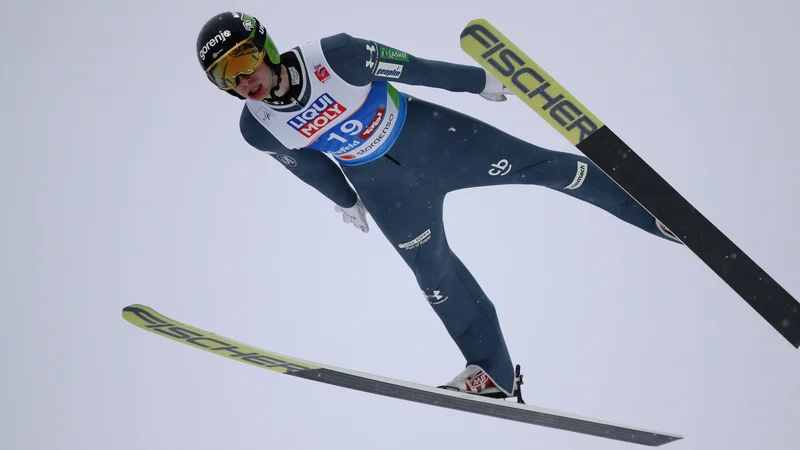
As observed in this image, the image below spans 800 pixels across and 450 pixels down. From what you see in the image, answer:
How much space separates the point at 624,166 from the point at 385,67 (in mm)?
990

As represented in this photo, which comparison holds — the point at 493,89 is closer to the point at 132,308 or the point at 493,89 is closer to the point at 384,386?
the point at 384,386

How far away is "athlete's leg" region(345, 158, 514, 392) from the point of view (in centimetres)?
369

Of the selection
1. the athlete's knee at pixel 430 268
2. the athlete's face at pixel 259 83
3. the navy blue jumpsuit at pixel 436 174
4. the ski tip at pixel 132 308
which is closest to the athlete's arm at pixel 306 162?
the navy blue jumpsuit at pixel 436 174

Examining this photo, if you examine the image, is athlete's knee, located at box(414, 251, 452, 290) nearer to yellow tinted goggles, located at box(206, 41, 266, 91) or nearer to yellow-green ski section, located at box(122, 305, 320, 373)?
yellow-green ski section, located at box(122, 305, 320, 373)

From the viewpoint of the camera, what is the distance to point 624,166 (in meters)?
2.93

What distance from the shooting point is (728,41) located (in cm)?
628

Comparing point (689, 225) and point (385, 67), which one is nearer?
point (689, 225)

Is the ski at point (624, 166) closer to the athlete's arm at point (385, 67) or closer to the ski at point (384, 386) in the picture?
the athlete's arm at point (385, 67)

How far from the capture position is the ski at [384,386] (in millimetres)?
3750

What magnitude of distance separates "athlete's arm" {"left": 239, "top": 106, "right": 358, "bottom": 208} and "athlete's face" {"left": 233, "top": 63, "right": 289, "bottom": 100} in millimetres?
350

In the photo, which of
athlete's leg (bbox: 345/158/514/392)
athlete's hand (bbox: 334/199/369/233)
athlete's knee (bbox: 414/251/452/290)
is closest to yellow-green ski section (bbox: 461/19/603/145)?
athlete's leg (bbox: 345/158/514/392)

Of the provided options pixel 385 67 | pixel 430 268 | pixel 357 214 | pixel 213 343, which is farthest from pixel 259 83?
pixel 213 343

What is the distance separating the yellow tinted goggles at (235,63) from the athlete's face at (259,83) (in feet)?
0.10

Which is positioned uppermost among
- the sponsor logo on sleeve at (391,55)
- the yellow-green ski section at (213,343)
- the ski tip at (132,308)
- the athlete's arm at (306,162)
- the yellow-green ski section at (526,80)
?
the sponsor logo on sleeve at (391,55)
